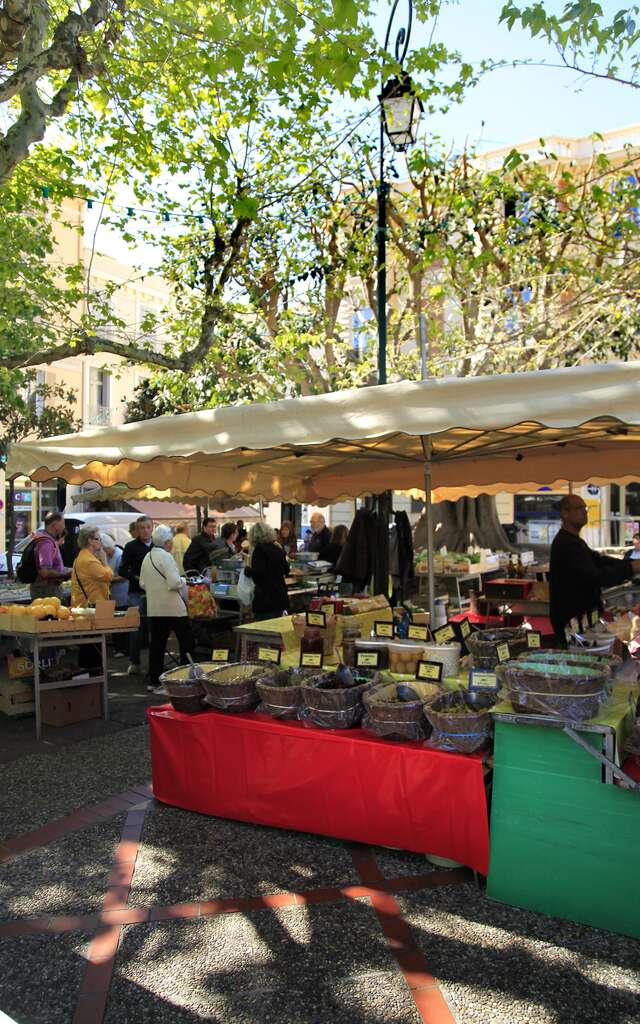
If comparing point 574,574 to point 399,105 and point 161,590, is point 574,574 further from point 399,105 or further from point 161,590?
point 399,105

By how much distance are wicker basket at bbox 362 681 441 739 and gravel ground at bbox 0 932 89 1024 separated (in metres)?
1.52

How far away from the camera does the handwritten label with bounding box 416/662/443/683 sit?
368cm

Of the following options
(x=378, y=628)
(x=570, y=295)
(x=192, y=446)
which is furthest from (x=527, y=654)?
(x=570, y=295)

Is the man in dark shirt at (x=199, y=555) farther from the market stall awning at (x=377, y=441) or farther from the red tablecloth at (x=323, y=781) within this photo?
the red tablecloth at (x=323, y=781)

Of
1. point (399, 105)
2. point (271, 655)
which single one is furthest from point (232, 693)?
Result: point (399, 105)

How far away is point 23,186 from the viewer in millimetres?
9172

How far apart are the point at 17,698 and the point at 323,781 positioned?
12.6ft

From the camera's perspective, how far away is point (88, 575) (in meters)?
6.64

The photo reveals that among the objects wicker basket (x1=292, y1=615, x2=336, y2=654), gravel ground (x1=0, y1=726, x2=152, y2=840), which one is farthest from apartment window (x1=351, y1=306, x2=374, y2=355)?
gravel ground (x1=0, y1=726, x2=152, y2=840)

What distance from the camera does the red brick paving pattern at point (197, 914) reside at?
8.32ft

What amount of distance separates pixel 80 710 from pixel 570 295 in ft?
38.7

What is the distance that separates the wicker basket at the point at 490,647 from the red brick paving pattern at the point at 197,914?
3.39 ft

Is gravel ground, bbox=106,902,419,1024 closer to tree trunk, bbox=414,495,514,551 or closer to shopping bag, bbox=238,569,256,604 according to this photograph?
shopping bag, bbox=238,569,256,604

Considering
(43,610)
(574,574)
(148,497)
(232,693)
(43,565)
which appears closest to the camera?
(232,693)
